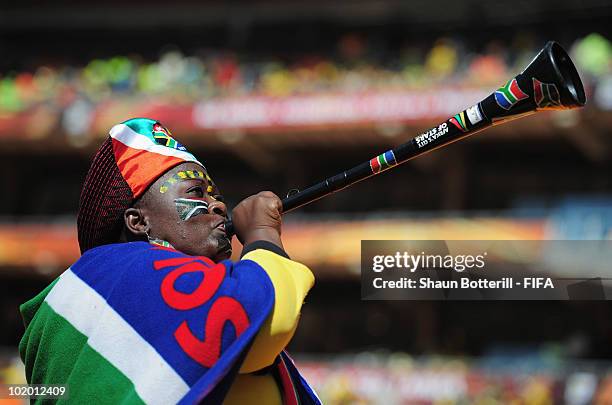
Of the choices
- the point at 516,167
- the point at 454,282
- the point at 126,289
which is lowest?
the point at 126,289

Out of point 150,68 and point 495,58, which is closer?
point 495,58

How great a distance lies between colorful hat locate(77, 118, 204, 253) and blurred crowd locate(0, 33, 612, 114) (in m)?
10.1

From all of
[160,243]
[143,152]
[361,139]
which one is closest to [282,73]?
[361,139]

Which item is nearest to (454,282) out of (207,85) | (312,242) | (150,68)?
(312,242)

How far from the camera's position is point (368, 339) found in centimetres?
1441

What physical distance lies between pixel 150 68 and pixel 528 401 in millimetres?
7977

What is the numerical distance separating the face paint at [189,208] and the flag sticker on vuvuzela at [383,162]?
41 centimetres

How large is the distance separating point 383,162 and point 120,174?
63 cm

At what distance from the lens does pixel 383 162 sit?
2.24 m

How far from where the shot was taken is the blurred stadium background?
11.9 m

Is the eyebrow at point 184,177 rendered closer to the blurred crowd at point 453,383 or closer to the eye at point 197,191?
the eye at point 197,191

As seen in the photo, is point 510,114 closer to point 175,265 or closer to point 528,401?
point 175,265

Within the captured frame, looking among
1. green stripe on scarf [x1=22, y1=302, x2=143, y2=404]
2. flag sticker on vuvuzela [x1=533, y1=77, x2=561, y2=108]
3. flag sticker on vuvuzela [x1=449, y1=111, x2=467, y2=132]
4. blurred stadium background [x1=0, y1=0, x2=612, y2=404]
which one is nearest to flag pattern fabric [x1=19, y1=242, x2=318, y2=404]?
green stripe on scarf [x1=22, y1=302, x2=143, y2=404]

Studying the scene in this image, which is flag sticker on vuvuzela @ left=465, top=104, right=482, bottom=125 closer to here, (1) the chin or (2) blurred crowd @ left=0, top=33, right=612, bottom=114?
(1) the chin
